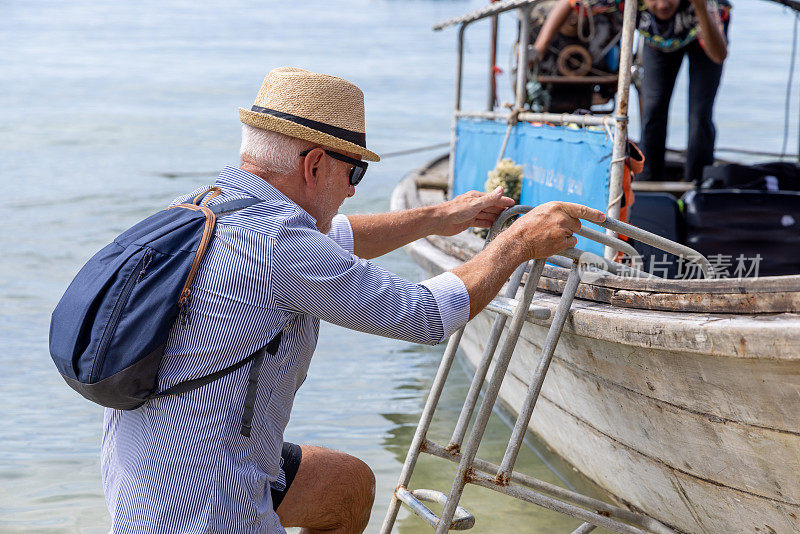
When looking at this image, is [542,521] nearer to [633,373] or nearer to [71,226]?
[633,373]

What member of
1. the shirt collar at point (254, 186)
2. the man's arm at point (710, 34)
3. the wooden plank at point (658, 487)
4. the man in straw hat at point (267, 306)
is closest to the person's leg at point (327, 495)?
the man in straw hat at point (267, 306)

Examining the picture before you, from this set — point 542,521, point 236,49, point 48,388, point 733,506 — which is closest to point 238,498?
point 733,506

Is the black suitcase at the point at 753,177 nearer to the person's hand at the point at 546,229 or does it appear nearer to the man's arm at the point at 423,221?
the man's arm at the point at 423,221

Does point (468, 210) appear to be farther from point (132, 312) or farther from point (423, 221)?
point (132, 312)

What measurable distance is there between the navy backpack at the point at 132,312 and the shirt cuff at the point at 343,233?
2.62 feet

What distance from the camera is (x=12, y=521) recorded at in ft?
12.3

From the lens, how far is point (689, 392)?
2.45 meters

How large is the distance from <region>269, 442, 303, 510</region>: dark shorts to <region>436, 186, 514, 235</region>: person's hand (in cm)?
83

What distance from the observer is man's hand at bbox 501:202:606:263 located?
214 centimetres

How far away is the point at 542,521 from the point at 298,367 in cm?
204

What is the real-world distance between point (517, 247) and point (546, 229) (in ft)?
0.36

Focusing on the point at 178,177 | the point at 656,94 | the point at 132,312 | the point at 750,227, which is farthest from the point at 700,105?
the point at 178,177

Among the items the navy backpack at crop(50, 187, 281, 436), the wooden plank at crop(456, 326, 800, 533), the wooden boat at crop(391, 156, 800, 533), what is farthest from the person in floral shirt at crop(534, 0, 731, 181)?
the navy backpack at crop(50, 187, 281, 436)

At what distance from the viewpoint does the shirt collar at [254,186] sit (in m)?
1.96
